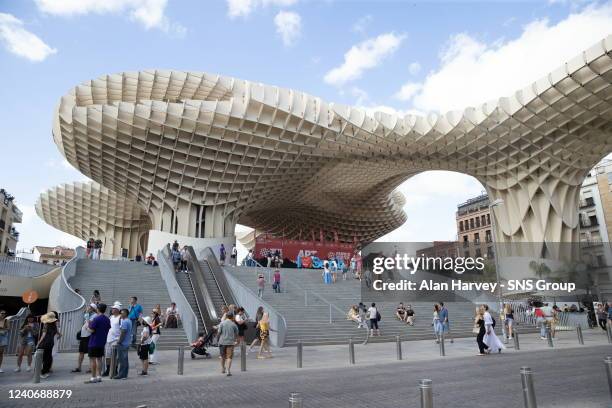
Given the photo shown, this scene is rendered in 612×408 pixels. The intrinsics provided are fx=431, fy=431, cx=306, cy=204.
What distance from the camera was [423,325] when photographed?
61.5 feet

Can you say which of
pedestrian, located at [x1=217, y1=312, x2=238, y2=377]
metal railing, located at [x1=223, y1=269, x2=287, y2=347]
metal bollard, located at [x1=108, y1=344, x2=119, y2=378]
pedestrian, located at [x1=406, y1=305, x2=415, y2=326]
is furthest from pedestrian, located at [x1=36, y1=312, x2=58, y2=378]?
pedestrian, located at [x1=406, y1=305, x2=415, y2=326]

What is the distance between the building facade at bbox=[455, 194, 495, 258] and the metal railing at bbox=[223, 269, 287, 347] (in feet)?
156

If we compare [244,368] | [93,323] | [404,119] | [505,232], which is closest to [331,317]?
[244,368]

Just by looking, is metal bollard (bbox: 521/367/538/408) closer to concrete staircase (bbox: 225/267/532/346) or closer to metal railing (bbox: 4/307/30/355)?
concrete staircase (bbox: 225/267/532/346)

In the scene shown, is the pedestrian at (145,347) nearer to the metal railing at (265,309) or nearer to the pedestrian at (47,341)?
the pedestrian at (47,341)

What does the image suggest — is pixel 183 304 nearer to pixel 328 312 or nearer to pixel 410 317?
pixel 328 312

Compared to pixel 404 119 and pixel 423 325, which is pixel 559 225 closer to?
pixel 404 119

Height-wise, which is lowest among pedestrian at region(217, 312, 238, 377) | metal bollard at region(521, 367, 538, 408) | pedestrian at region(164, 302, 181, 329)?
metal bollard at region(521, 367, 538, 408)

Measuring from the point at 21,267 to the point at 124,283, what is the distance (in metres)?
12.2

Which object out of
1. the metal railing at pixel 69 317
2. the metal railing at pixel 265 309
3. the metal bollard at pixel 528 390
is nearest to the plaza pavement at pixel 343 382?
the metal railing at pixel 69 317

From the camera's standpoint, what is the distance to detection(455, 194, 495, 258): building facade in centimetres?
6129

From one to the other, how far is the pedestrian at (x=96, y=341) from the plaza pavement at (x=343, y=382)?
0.30m

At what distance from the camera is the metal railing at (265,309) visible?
14781mm

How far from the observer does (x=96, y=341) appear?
27.8ft
